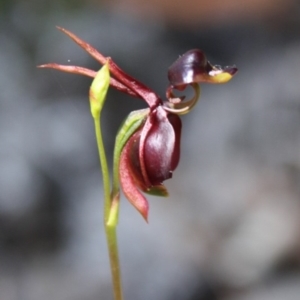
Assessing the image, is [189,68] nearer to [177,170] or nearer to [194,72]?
[194,72]

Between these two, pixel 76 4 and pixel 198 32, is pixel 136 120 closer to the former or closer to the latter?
pixel 76 4

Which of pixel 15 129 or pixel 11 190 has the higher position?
pixel 15 129

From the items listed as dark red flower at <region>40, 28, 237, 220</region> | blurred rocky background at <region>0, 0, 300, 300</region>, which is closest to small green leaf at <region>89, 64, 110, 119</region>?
dark red flower at <region>40, 28, 237, 220</region>

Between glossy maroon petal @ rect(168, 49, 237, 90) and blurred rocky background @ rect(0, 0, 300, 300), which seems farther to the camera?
blurred rocky background @ rect(0, 0, 300, 300)

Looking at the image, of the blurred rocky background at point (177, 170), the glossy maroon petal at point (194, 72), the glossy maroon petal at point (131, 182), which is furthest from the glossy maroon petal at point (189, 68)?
the blurred rocky background at point (177, 170)

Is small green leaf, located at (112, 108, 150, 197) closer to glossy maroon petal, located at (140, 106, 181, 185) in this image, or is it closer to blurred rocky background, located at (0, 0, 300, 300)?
glossy maroon petal, located at (140, 106, 181, 185)

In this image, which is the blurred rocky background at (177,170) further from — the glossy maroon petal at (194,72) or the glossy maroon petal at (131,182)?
the glossy maroon petal at (194,72)

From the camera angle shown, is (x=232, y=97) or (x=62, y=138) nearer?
(x=62, y=138)

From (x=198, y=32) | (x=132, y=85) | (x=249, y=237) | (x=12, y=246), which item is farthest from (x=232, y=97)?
(x=132, y=85)
